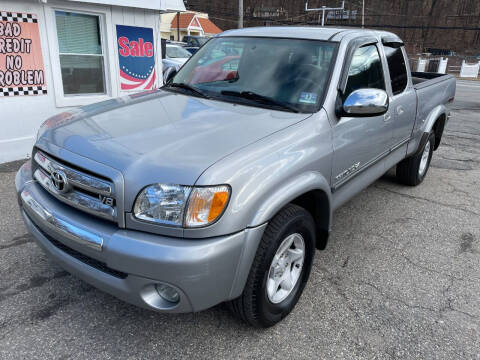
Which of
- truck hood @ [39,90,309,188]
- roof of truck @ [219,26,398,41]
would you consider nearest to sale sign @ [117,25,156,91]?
roof of truck @ [219,26,398,41]

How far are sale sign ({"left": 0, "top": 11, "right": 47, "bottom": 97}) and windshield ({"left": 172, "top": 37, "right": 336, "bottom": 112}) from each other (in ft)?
10.7

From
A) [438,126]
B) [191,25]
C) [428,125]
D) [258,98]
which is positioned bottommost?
[438,126]

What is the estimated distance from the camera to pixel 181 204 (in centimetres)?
189

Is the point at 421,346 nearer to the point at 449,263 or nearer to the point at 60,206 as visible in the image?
the point at 449,263

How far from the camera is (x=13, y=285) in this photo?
2805mm

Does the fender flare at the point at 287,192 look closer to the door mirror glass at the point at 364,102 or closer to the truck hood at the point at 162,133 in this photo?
the truck hood at the point at 162,133

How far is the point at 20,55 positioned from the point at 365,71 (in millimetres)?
4698

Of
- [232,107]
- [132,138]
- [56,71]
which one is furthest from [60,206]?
[56,71]

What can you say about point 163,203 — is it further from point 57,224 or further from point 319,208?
point 319,208

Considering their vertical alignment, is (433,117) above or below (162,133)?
below

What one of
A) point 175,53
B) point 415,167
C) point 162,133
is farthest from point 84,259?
point 175,53

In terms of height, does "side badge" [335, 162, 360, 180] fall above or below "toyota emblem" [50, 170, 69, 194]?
below

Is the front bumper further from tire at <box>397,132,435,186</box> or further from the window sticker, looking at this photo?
tire at <box>397,132,435,186</box>

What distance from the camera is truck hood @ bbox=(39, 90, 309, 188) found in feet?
6.41
